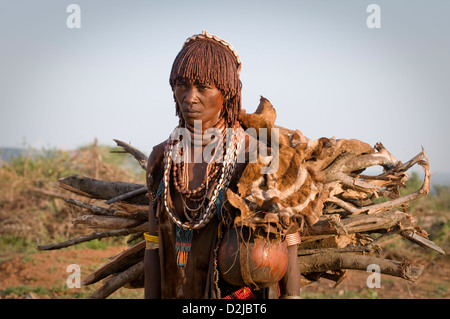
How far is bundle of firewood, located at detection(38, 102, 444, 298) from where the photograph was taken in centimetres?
294

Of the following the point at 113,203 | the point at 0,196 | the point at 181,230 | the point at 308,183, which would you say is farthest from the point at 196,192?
the point at 0,196

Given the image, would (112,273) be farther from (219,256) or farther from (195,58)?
(195,58)

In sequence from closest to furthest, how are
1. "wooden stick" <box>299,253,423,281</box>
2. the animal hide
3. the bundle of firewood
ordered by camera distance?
1. the animal hide
2. the bundle of firewood
3. "wooden stick" <box>299,253,423,281</box>

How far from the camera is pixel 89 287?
757 centimetres

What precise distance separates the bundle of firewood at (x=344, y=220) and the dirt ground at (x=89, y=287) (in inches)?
142

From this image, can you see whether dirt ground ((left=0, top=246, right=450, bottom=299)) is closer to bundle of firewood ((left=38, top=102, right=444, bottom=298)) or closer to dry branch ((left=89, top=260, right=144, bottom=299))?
dry branch ((left=89, top=260, right=144, bottom=299))

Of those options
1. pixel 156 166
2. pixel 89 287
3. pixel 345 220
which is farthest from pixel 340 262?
pixel 89 287

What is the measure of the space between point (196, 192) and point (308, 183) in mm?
603

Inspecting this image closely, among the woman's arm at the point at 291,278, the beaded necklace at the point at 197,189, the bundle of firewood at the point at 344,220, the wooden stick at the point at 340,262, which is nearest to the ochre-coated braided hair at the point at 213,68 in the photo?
the beaded necklace at the point at 197,189

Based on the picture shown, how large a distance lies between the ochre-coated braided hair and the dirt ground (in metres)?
5.23

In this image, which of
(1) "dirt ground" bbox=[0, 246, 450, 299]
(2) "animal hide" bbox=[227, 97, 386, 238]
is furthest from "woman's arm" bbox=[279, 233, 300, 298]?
(1) "dirt ground" bbox=[0, 246, 450, 299]

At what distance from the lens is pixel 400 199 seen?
3.31 m

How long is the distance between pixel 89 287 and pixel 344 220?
5660 mm

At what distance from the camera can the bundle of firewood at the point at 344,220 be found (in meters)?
2.94
